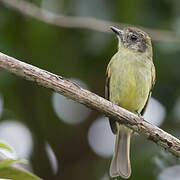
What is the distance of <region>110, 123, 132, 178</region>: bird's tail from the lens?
13.1 feet

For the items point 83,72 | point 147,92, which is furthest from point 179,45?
point 83,72

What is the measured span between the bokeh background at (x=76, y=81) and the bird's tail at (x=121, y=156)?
0.43 ft

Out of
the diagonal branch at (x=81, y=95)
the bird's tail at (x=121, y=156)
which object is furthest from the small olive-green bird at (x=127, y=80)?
the diagonal branch at (x=81, y=95)

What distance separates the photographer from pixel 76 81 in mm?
4836

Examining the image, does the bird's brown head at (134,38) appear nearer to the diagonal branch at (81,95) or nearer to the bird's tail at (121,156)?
the bird's tail at (121,156)

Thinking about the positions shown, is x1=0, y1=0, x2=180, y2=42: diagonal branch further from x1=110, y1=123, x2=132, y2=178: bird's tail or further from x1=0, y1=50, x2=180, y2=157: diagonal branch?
x1=0, y1=50, x2=180, y2=157: diagonal branch

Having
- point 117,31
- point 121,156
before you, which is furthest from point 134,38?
point 121,156

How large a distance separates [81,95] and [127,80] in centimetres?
128

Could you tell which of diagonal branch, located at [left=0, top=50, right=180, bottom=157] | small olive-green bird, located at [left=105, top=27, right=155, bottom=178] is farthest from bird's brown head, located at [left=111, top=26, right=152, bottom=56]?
diagonal branch, located at [left=0, top=50, right=180, bottom=157]

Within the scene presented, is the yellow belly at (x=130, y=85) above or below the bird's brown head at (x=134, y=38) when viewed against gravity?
below

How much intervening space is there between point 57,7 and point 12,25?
550 millimetres

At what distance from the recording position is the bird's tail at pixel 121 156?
400 cm

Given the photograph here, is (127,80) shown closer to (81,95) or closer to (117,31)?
(117,31)

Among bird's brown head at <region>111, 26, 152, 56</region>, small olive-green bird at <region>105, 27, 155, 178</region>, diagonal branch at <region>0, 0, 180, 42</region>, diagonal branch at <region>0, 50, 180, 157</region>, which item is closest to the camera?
diagonal branch at <region>0, 50, 180, 157</region>
